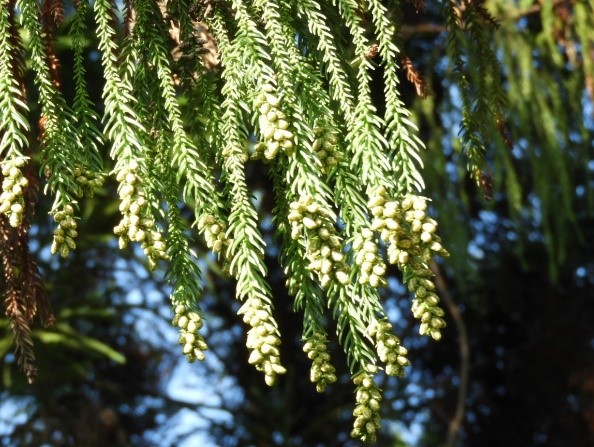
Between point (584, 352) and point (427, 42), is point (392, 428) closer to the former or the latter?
point (584, 352)

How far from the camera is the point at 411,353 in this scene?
16.6ft

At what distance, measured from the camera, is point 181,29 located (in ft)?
3.77

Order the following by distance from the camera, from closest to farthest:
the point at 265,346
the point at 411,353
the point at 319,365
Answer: the point at 265,346 < the point at 319,365 < the point at 411,353

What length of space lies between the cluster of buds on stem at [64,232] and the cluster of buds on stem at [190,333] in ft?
0.42

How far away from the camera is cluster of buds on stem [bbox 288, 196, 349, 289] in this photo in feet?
3.04

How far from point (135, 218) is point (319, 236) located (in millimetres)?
179

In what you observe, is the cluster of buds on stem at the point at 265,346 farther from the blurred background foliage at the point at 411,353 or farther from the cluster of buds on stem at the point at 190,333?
the blurred background foliage at the point at 411,353

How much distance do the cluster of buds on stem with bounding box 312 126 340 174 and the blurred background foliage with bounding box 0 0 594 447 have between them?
2.78 metres

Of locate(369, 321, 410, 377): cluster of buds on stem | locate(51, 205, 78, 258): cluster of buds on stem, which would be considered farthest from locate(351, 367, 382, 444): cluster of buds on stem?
locate(51, 205, 78, 258): cluster of buds on stem

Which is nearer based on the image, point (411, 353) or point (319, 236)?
point (319, 236)

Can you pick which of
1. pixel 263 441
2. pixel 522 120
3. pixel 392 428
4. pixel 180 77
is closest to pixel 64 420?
pixel 263 441

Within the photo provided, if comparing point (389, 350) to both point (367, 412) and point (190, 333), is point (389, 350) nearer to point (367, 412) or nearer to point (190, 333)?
point (367, 412)

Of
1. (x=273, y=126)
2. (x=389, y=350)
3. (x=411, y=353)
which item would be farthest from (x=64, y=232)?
(x=411, y=353)

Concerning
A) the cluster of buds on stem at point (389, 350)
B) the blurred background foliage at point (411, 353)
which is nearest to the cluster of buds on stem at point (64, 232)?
the cluster of buds on stem at point (389, 350)
